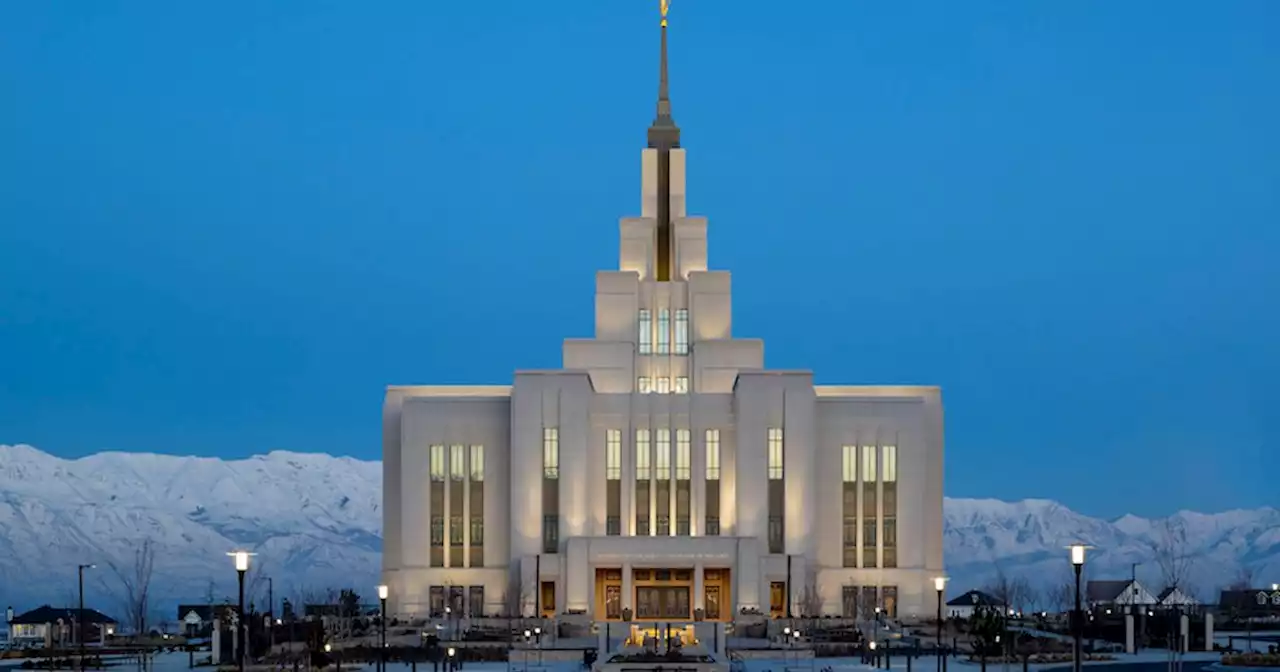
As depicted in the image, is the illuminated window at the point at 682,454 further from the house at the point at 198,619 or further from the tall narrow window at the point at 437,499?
the house at the point at 198,619

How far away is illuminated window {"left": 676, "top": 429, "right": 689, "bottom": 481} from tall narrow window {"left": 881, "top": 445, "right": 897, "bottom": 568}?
9372mm

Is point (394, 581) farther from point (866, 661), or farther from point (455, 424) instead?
point (866, 661)

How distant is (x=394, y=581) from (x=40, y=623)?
17349 mm

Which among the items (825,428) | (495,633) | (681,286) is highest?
(681,286)

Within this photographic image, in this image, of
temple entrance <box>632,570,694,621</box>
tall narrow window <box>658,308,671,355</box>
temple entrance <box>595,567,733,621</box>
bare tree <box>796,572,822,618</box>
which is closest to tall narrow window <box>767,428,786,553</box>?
bare tree <box>796,572,822,618</box>

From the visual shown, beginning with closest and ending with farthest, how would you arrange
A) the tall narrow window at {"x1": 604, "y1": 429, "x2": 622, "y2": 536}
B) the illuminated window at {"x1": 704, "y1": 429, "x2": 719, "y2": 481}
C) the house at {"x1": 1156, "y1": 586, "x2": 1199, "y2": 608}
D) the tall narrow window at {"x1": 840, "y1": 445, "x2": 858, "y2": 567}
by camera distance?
the illuminated window at {"x1": 704, "y1": 429, "x2": 719, "y2": 481} → the tall narrow window at {"x1": 604, "y1": 429, "x2": 622, "y2": 536} → the tall narrow window at {"x1": 840, "y1": 445, "x2": 858, "y2": 567} → the house at {"x1": 1156, "y1": 586, "x2": 1199, "y2": 608}

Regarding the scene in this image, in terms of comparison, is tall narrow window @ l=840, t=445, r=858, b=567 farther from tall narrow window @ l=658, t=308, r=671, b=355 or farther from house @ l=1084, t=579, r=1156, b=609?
house @ l=1084, t=579, r=1156, b=609

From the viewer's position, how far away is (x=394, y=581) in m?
93.6

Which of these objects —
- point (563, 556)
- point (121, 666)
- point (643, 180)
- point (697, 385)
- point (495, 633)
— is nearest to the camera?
point (121, 666)

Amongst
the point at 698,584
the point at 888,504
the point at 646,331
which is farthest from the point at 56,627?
the point at 888,504

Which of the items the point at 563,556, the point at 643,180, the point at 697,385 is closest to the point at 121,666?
the point at 563,556

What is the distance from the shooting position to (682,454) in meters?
93.3

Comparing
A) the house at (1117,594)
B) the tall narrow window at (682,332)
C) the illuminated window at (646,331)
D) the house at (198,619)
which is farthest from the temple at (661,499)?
the house at (1117,594)

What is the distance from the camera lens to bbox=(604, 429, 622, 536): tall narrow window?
306 feet
